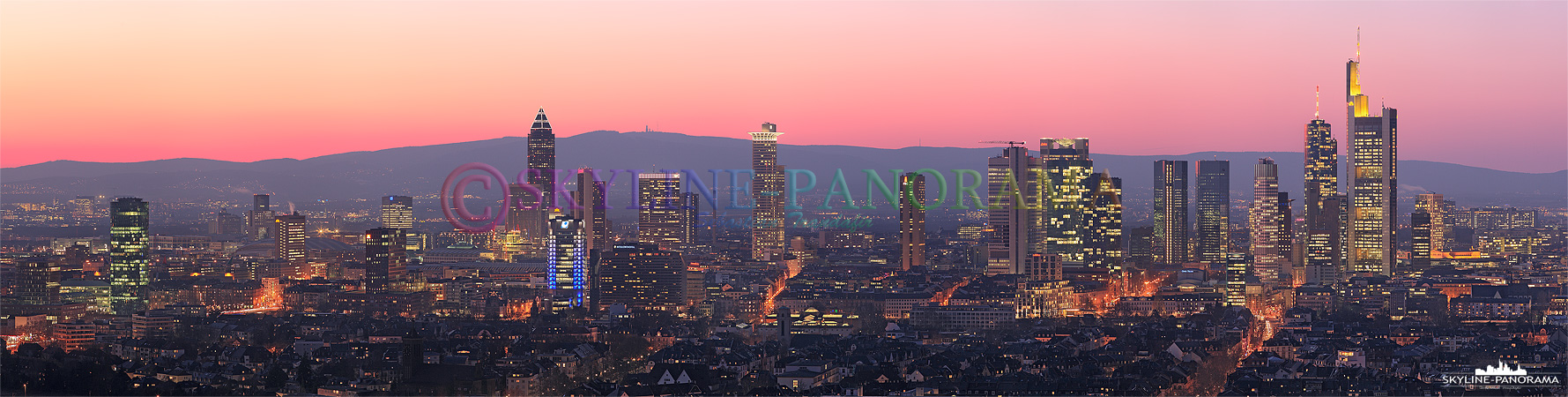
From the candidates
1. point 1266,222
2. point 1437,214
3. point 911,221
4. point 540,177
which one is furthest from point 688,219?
point 1437,214

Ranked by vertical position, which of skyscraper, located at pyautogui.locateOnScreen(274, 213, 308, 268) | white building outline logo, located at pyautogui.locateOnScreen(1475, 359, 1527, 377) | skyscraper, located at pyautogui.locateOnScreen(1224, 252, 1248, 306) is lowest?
white building outline logo, located at pyautogui.locateOnScreen(1475, 359, 1527, 377)

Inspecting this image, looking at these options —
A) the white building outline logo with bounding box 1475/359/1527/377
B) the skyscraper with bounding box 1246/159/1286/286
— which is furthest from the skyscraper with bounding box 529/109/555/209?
the white building outline logo with bounding box 1475/359/1527/377

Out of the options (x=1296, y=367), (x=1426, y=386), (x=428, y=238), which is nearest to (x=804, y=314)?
(x=1296, y=367)

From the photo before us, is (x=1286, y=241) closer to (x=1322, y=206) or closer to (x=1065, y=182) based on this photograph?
(x=1322, y=206)

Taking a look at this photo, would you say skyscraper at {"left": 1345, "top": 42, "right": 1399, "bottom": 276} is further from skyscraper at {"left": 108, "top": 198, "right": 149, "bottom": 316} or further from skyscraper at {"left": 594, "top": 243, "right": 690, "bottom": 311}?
skyscraper at {"left": 108, "top": 198, "right": 149, "bottom": 316}

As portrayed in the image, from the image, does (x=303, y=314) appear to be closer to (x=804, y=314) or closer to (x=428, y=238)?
(x=804, y=314)

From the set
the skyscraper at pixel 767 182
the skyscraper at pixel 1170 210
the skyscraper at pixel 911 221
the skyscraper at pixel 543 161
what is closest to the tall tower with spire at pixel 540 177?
the skyscraper at pixel 543 161
